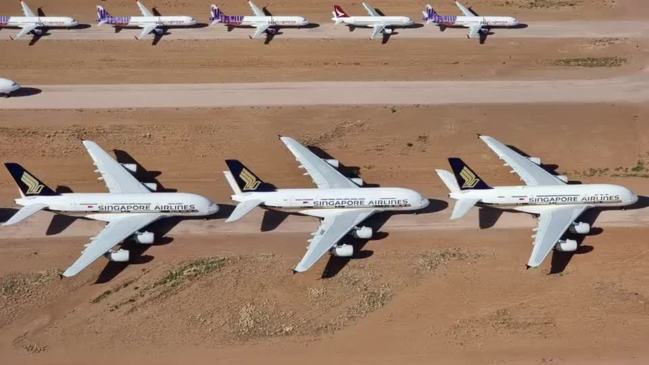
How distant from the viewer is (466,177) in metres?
55.3

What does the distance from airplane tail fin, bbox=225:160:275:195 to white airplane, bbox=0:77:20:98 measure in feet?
106

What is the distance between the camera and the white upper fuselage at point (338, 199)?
5456cm

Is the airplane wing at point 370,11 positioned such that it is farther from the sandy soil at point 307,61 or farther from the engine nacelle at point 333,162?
the engine nacelle at point 333,162

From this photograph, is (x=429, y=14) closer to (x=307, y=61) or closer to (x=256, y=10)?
(x=307, y=61)

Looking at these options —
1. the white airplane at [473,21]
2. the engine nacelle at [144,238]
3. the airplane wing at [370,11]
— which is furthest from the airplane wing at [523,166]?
the engine nacelle at [144,238]

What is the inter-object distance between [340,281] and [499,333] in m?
13.6

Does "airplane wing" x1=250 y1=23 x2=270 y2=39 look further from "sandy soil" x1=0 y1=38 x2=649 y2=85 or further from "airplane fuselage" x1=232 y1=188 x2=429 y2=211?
"airplane fuselage" x1=232 y1=188 x2=429 y2=211

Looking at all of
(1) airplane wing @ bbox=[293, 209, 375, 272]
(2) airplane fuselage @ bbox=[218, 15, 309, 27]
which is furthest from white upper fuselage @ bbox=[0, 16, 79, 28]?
(1) airplane wing @ bbox=[293, 209, 375, 272]

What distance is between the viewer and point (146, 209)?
54156 mm

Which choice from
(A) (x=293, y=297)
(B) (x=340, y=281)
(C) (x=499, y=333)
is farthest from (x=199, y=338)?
(C) (x=499, y=333)

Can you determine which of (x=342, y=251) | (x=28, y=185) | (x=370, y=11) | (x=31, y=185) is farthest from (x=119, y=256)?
(x=370, y=11)

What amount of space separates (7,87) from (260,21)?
33157 mm

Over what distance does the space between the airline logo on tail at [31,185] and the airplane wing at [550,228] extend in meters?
43.7

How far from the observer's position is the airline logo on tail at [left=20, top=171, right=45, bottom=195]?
53844 millimetres
